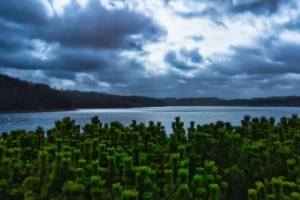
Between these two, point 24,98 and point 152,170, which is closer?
point 152,170

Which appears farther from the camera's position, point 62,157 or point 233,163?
point 233,163

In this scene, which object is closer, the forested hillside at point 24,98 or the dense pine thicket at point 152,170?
the dense pine thicket at point 152,170

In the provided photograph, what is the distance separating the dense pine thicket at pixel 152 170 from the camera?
15.7ft

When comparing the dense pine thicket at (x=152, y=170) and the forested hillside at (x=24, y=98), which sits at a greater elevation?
the forested hillside at (x=24, y=98)

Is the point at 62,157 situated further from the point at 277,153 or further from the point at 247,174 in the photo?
the point at 277,153

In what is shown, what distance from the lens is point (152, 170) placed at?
5.03 meters

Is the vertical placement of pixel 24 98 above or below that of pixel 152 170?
above

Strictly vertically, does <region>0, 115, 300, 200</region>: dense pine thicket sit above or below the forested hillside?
below

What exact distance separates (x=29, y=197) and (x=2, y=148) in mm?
1778

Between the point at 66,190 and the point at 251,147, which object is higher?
the point at 251,147

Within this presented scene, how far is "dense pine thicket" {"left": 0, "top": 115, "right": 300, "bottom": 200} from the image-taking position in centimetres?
478

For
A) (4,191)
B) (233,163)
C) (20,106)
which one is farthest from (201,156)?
(20,106)

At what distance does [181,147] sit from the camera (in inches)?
238

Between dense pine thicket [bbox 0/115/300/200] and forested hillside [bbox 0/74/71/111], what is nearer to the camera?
dense pine thicket [bbox 0/115/300/200]
